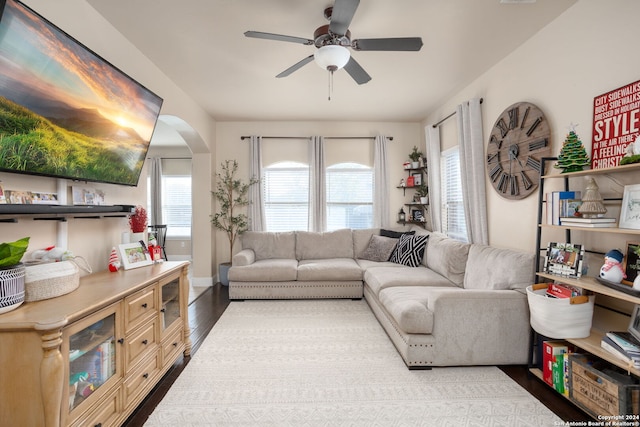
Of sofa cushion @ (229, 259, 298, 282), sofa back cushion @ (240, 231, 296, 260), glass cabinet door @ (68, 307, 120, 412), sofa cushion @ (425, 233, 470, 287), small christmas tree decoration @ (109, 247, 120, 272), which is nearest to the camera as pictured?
glass cabinet door @ (68, 307, 120, 412)

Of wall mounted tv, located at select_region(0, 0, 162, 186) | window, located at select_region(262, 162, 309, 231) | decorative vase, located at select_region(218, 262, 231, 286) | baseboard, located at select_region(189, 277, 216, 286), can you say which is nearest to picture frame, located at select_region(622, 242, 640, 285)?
wall mounted tv, located at select_region(0, 0, 162, 186)

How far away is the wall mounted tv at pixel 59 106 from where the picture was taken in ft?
4.79

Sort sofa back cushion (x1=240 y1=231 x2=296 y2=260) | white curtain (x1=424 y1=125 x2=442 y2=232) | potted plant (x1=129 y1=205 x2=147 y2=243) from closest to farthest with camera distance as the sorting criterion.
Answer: potted plant (x1=129 y1=205 x2=147 y2=243) < white curtain (x1=424 y1=125 x2=442 y2=232) < sofa back cushion (x1=240 y1=231 x2=296 y2=260)

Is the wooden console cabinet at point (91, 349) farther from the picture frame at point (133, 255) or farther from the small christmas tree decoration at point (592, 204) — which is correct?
the small christmas tree decoration at point (592, 204)

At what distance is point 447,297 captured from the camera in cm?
240

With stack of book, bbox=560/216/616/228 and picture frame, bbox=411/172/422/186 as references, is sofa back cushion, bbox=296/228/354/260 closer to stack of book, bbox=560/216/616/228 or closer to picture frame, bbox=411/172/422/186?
picture frame, bbox=411/172/422/186

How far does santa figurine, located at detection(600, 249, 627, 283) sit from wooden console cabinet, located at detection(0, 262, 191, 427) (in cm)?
283

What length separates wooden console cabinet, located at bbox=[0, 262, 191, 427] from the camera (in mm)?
1257

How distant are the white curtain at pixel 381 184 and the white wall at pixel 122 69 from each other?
296cm

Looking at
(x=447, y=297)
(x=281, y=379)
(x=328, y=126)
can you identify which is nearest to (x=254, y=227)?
(x=328, y=126)

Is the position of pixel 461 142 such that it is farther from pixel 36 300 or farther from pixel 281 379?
pixel 36 300

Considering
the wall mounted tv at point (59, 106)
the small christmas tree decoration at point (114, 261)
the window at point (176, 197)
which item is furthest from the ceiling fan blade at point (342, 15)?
the window at point (176, 197)

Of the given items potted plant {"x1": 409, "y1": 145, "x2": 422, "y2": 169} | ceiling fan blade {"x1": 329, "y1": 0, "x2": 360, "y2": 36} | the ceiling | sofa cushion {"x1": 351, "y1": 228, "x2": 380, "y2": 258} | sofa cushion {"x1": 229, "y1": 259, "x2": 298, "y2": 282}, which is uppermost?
the ceiling

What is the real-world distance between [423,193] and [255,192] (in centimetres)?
279
